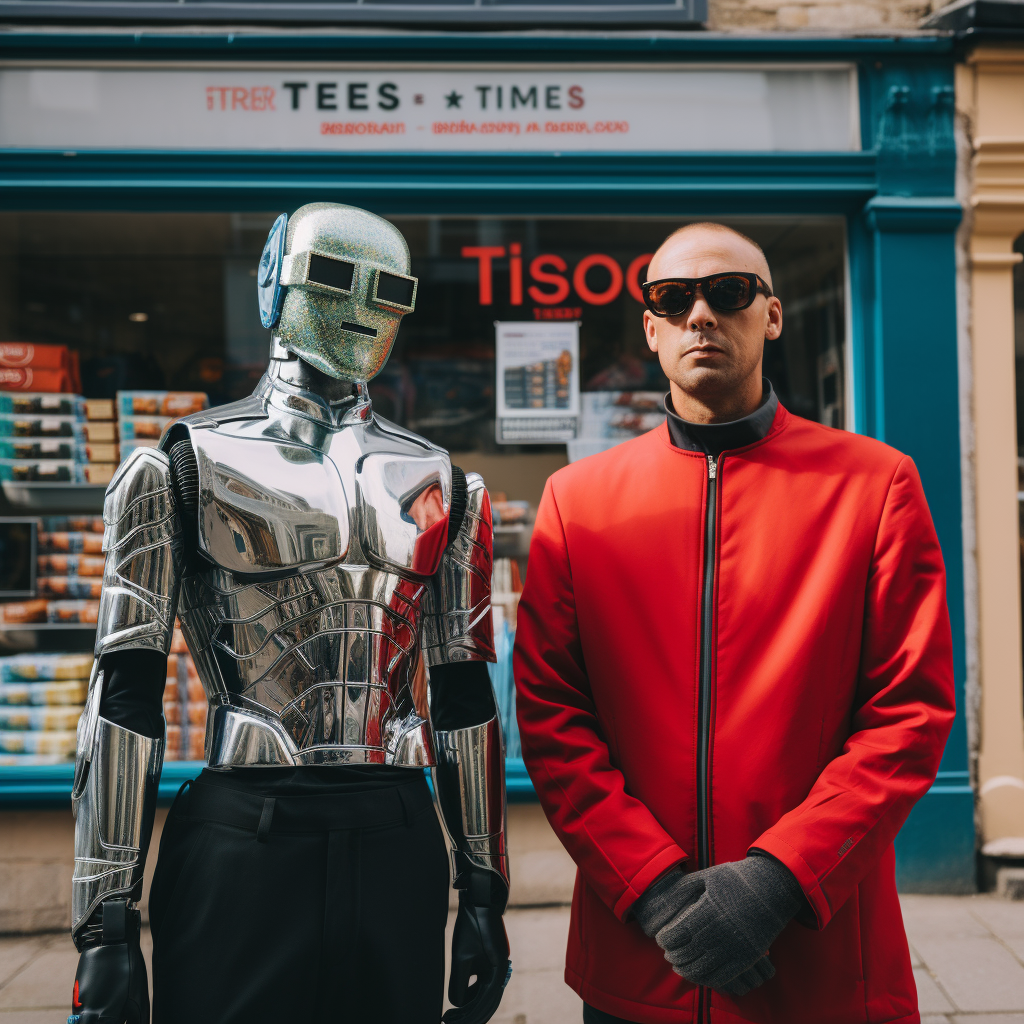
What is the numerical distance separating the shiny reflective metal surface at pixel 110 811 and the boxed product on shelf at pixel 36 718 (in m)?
2.97

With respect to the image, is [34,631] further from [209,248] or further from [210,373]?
[209,248]

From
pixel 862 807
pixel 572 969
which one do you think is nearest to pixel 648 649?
pixel 862 807

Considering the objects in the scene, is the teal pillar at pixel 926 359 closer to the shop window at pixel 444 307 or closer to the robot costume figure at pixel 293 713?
the shop window at pixel 444 307

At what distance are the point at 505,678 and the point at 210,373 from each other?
2074mm

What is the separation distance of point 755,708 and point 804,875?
29cm

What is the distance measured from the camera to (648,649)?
1796 mm

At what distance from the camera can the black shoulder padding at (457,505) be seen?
1892 millimetres

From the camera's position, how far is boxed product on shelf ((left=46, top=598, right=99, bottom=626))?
4.37 metres

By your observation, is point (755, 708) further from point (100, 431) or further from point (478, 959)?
point (100, 431)

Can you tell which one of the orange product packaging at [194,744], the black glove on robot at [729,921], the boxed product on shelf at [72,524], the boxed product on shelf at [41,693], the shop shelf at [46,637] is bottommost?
the orange product packaging at [194,744]

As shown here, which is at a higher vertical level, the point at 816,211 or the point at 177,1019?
the point at 816,211

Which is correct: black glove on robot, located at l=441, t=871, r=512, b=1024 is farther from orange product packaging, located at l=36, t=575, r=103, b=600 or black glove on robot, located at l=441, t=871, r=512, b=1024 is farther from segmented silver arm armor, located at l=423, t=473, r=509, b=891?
orange product packaging, located at l=36, t=575, r=103, b=600

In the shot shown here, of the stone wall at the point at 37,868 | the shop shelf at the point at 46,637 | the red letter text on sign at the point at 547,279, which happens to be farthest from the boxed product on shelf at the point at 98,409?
the red letter text on sign at the point at 547,279

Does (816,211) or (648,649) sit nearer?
(648,649)
